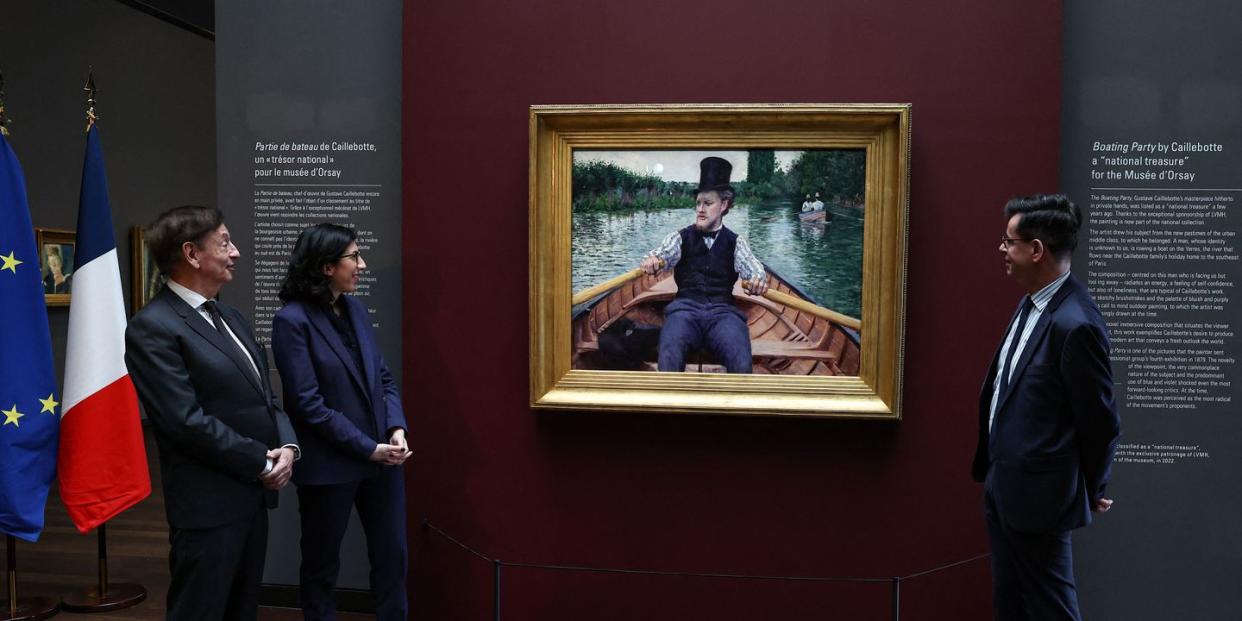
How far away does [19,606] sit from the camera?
4.66 meters

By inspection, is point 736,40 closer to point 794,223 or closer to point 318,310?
point 794,223

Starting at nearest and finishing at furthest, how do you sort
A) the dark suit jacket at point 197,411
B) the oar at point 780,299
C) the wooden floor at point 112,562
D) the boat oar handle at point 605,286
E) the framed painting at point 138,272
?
the dark suit jacket at point 197,411, the oar at point 780,299, the boat oar handle at point 605,286, the wooden floor at point 112,562, the framed painting at point 138,272

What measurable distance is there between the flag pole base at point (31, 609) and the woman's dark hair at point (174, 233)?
110 inches

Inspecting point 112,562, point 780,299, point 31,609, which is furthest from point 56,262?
point 780,299

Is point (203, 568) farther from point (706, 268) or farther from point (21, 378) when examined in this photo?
point (706, 268)

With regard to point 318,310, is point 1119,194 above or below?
above

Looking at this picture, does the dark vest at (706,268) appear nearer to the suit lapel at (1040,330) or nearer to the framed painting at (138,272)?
the suit lapel at (1040,330)

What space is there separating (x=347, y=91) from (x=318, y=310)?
1.53 m

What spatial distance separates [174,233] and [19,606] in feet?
10.4

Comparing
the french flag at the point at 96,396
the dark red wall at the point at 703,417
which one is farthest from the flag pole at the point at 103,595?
the dark red wall at the point at 703,417

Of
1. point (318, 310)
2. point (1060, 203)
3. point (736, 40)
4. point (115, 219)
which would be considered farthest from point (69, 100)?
point (1060, 203)

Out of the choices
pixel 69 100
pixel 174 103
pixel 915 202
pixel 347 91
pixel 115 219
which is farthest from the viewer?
pixel 174 103

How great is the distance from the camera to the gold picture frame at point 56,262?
832cm

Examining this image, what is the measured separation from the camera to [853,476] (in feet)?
13.0
